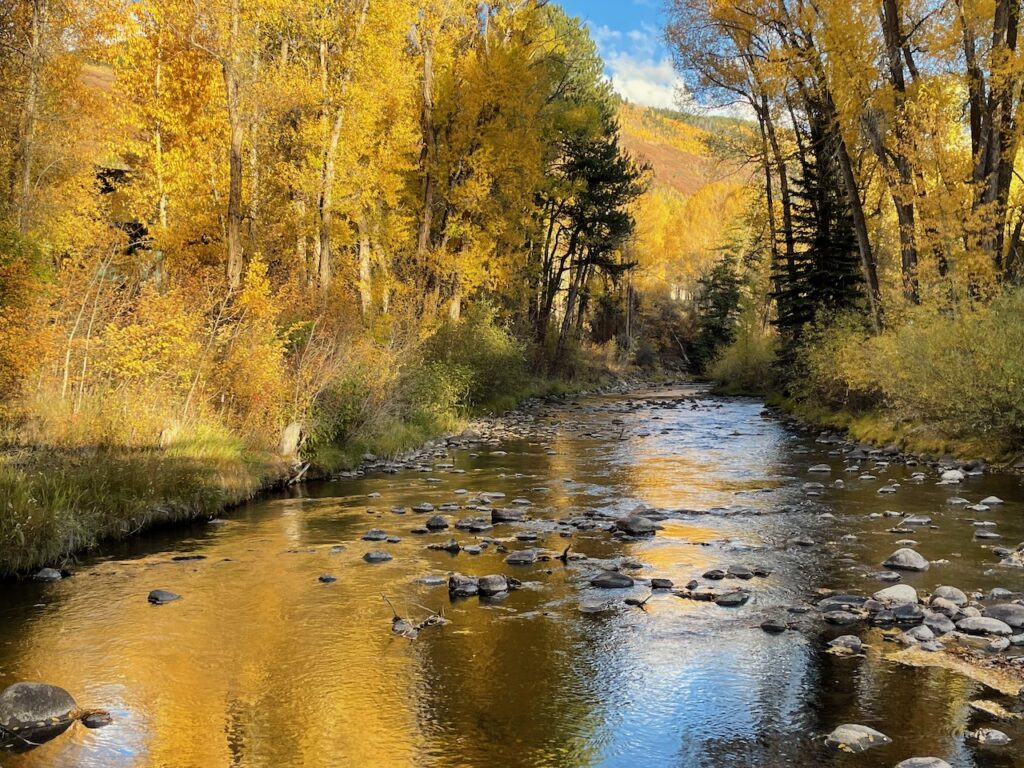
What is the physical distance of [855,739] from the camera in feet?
16.5

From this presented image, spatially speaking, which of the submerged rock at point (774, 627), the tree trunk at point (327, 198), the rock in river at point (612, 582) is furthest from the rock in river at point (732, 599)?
the tree trunk at point (327, 198)

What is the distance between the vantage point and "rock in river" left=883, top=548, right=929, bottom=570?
8.70m

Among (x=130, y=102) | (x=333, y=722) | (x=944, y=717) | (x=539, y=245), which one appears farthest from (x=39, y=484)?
(x=539, y=245)

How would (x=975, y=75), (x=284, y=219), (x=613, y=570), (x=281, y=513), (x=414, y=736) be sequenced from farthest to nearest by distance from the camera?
(x=284, y=219), (x=975, y=75), (x=281, y=513), (x=613, y=570), (x=414, y=736)

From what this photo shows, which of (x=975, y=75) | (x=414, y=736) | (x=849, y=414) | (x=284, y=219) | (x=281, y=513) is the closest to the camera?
(x=414, y=736)

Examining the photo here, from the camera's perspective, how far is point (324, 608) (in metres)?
7.87

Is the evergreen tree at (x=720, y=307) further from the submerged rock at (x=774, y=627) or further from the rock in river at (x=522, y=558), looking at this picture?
the submerged rock at (x=774, y=627)

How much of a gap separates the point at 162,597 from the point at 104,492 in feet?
9.75

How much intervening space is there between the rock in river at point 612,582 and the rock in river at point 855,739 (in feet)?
11.2

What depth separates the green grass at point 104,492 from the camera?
29.5 ft

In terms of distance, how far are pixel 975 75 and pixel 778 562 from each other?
14.2 meters

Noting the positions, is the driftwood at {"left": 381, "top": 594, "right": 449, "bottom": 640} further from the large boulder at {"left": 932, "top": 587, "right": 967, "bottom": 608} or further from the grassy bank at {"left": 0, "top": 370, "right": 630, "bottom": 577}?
the large boulder at {"left": 932, "top": 587, "right": 967, "bottom": 608}

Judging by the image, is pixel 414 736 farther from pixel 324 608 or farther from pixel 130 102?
pixel 130 102

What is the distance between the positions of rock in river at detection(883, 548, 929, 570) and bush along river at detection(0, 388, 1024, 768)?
0.07 feet
